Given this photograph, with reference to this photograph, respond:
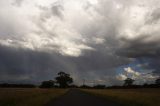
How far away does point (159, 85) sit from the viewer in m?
188

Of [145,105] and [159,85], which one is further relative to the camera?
[159,85]

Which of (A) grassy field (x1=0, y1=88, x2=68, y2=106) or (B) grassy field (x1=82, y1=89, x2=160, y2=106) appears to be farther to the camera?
(B) grassy field (x1=82, y1=89, x2=160, y2=106)

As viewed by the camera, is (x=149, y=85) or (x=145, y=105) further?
(x=149, y=85)

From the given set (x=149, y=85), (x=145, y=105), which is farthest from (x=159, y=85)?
(x=145, y=105)

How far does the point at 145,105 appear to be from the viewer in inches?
1121

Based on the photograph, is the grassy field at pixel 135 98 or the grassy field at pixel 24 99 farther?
the grassy field at pixel 135 98

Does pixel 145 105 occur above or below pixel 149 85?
below

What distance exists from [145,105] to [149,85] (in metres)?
173

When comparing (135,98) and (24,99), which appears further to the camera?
(135,98)

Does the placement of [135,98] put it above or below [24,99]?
above

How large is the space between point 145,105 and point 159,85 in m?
167

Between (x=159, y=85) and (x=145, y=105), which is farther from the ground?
(x=159, y=85)

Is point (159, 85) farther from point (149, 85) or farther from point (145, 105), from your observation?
point (145, 105)
